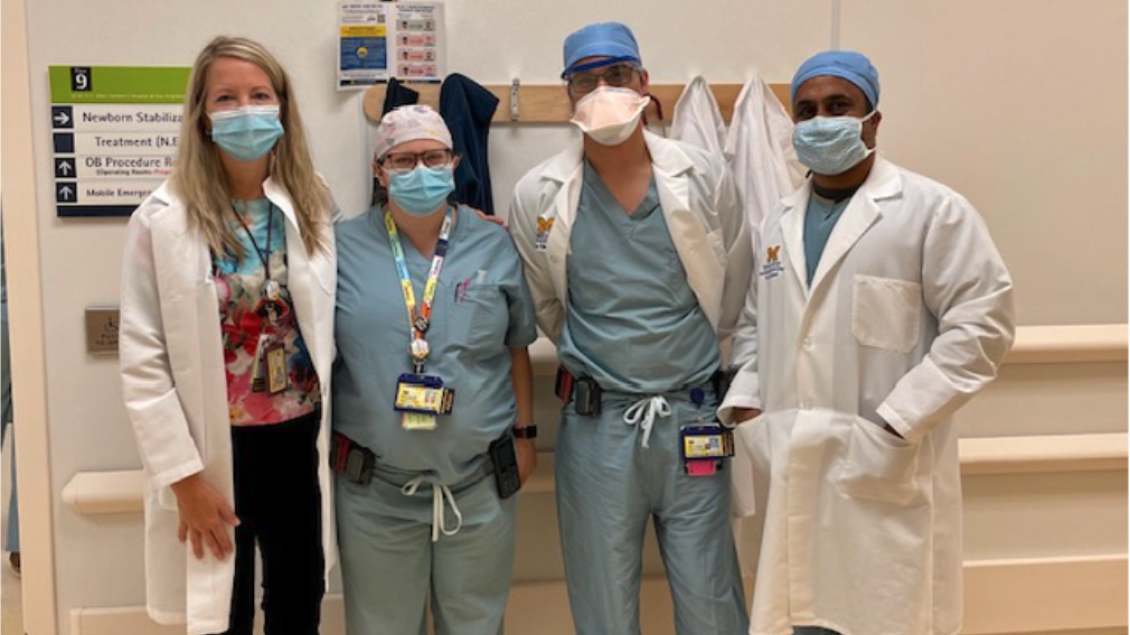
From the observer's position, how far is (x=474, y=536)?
190 centimetres

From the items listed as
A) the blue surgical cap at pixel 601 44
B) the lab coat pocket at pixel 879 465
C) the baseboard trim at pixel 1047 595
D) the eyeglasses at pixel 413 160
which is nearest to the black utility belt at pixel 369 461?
the eyeglasses at pixel 413 160

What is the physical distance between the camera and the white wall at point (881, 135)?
226 cm

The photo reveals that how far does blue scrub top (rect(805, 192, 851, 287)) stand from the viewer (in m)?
1.81

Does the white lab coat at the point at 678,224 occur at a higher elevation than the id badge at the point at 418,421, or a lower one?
higher

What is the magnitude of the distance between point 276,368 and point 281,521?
13.4 inches

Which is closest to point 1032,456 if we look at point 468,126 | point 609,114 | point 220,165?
point 609,114

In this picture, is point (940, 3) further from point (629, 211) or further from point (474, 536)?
point (474, 536)

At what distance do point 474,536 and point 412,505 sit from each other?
0.51ft

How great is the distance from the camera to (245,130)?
1706 mm

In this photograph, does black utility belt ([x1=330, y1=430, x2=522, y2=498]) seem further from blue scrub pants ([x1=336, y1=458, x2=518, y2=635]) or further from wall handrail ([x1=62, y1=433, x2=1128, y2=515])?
wall handrail ([x1=62, y1=433, x2=1128, y2=515])

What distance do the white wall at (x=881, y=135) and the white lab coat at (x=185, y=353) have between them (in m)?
→ 0.67

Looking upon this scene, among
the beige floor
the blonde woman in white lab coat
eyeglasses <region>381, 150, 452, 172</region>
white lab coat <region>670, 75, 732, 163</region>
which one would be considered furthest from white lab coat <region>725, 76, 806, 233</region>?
the beige floor

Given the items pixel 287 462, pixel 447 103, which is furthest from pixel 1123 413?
pixel 287 462

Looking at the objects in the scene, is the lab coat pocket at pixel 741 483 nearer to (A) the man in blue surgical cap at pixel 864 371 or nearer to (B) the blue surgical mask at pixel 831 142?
(A) the man in blue surgical cap at pixel 864 371
